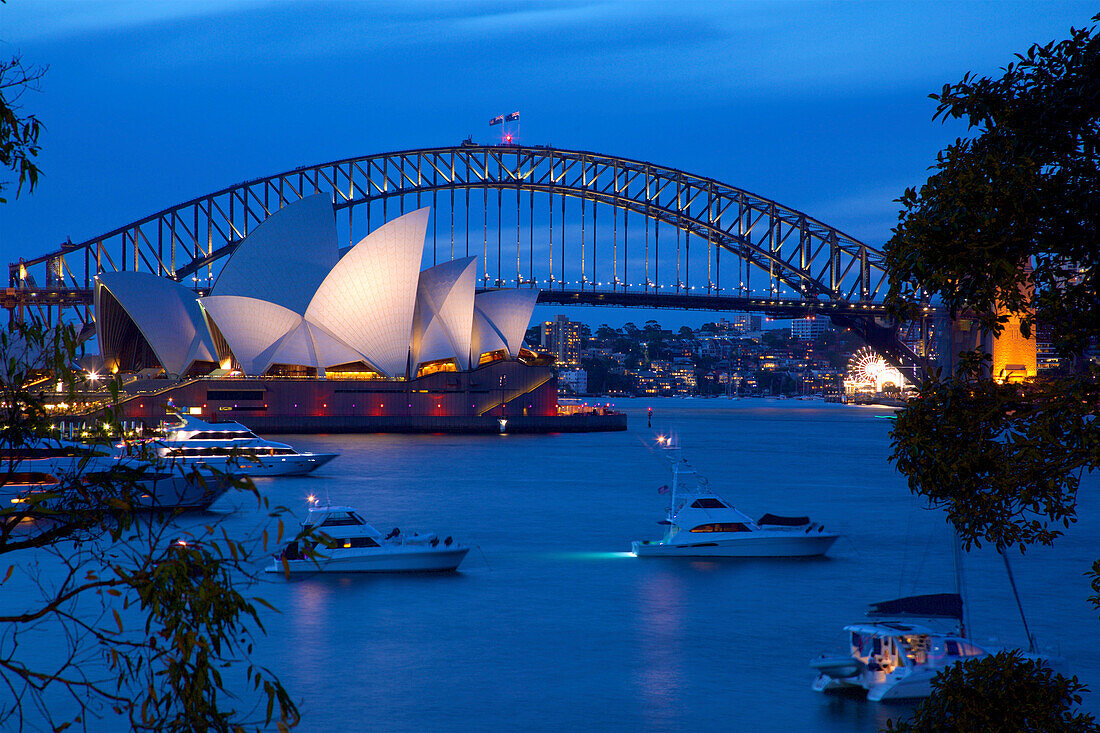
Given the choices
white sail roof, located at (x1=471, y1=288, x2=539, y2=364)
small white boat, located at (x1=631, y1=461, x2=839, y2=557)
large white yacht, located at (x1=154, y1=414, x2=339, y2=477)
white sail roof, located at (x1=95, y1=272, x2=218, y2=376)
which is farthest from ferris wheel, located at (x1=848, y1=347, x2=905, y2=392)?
small white boat, located at (x1=631, y1=461, x2=839, y2=557)

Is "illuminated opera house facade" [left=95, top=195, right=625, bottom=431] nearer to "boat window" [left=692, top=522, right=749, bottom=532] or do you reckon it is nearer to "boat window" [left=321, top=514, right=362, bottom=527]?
"boat window" [left=321, top=514, right=362, bottom=527]

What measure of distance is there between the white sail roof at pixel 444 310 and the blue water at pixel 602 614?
1235 inches

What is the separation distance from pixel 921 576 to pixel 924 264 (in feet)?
56.3

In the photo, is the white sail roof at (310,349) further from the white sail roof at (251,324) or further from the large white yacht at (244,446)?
the large white yacht at (244,446)

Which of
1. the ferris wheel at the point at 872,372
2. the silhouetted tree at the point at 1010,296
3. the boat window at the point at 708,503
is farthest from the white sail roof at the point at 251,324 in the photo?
the ferris wheel at the point at 872,372

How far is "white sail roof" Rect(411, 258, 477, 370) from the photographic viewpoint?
6638 centimetres

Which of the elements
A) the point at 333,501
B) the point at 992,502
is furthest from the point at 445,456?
the point at 992,502

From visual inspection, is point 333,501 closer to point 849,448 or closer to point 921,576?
point 921,576

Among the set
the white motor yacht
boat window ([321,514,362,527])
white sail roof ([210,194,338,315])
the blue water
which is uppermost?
white sail roof ([210,194,338,315])

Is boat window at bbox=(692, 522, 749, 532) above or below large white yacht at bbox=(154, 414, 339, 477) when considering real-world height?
below

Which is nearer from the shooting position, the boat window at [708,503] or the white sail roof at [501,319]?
the boat window at [708,503]

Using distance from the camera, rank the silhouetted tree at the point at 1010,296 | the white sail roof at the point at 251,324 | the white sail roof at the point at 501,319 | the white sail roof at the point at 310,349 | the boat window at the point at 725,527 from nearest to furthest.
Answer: the silhouetted tree at the point at 1010,296
the boat window at the point at 725,527
the white sail roof at the point at 251,324
the white sail roof at the point at 310,349
the white sail roof at the point at 501,319

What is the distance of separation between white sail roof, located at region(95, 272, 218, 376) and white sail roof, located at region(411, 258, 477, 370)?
13.6 metres

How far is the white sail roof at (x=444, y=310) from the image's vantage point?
66375 millimetres
